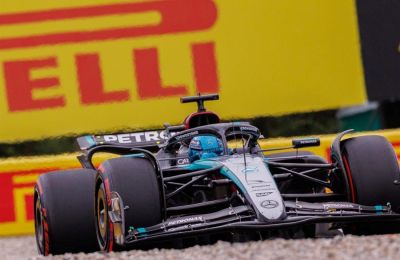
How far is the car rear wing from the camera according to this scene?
10.0 meters

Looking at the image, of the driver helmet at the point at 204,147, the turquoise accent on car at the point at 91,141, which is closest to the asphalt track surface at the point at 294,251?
the driver helmet at the point at 204,147

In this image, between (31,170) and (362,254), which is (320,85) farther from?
(362,254)

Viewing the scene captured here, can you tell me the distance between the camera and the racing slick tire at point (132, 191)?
7891mm

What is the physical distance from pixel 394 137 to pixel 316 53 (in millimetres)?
1725

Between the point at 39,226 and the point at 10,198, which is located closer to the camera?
the point at 39,226

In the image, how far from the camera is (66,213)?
880cm

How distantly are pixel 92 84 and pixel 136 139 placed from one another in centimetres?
420

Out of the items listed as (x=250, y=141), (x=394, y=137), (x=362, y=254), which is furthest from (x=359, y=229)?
(x=394, y=137)

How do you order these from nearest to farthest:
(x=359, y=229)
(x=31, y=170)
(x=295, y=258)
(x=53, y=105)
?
(x=295, y=258) → (x=359, y=229) → (x=31, y=170) → (x=53, y=105)

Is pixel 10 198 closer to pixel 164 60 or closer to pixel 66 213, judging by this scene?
pixel 164 60

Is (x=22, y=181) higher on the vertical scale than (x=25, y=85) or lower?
lower

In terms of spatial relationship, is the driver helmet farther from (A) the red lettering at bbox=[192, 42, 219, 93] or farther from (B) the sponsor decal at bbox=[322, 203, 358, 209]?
(A) the red lettering at bbox=[192, 42, 219, 93]

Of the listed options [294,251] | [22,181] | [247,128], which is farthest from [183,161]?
[22,181]

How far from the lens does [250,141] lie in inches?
362
